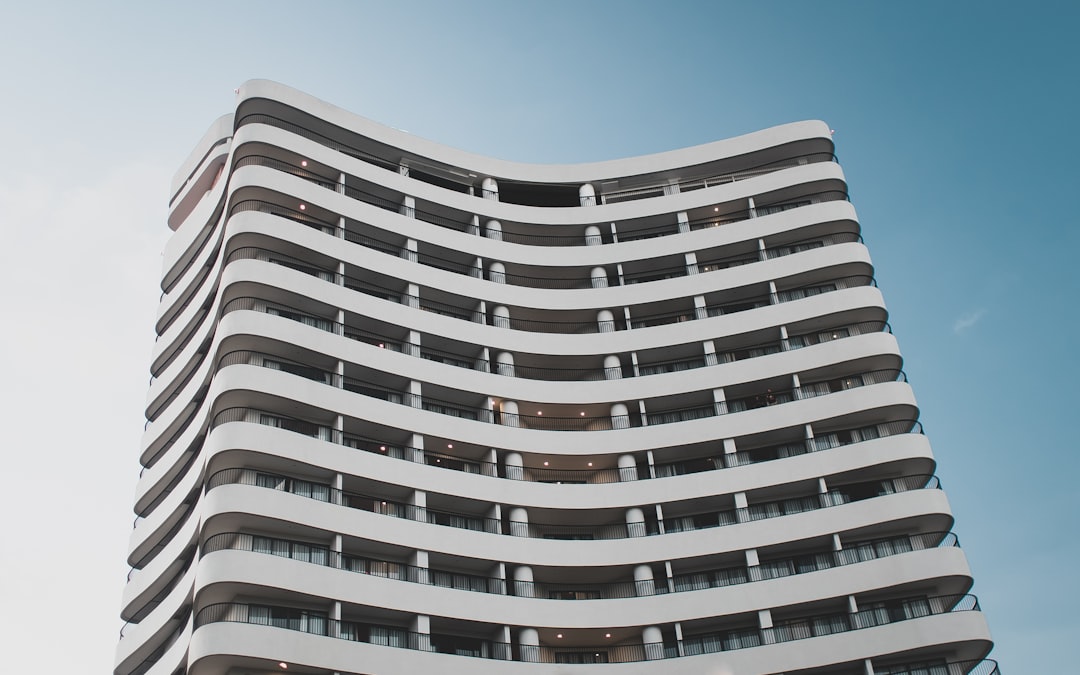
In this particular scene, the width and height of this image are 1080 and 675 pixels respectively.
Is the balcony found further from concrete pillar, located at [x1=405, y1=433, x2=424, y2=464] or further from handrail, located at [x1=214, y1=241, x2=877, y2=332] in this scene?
handrail, located at [x1=214, y1=241, x2=877, y2=332]

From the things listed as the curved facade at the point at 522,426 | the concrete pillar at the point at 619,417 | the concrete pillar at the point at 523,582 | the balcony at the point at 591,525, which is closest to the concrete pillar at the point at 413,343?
the curved facade at the point at 522,426

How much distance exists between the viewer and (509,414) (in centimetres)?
5500

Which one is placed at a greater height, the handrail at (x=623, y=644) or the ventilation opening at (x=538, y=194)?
the ventilation opening at (x=538, y=194)

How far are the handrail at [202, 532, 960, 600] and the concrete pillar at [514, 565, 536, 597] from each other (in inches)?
1.9

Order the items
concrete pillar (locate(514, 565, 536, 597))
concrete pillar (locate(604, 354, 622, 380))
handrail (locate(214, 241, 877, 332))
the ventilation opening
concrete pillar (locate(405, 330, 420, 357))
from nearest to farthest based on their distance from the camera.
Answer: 1. concrete pillar (locate(514, 565, 536, 597))
2. concrete pillar (locate(405, 330, 420, 357))
3. concrete pillar (locate(604, 354, 622, 380))
4. handrail (locate(214, 241, 877, 332))
5. the ventilation opening

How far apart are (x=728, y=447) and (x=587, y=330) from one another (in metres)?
12.4

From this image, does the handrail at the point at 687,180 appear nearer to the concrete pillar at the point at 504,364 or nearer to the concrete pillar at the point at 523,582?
the concrete pillar at the point at 504,364

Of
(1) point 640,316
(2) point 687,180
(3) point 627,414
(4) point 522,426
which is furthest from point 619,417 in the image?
(2) point 687,180

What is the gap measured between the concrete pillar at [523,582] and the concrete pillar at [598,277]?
19426 mm

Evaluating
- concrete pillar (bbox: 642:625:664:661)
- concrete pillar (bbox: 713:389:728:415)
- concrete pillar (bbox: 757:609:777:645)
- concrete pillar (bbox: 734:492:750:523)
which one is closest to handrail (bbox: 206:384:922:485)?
concrete pillar (bbox: 734:492:750:523)

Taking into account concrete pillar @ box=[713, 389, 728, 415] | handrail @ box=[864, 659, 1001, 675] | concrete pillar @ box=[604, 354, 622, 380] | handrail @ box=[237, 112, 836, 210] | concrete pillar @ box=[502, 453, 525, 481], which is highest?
handrail @ box=[237, 112, 836, 210]

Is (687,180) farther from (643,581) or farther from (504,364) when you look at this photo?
(643,581)

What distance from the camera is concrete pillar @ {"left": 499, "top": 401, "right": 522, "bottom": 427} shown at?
54.8 metres

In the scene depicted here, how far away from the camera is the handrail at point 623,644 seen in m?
43.5
